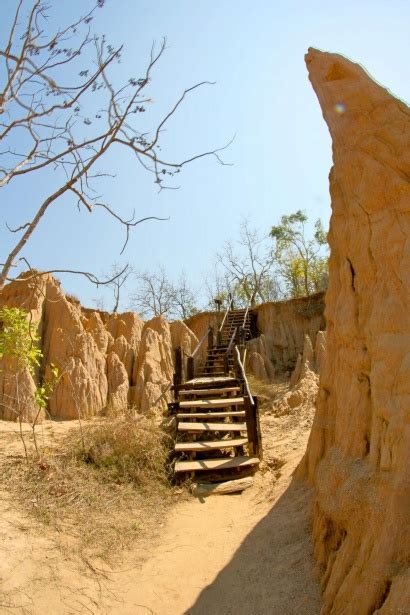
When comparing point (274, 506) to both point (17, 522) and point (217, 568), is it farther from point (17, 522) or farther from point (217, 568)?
point (17, 522)

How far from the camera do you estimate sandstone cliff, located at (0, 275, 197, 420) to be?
1019 centimetres

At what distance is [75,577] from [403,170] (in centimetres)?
455

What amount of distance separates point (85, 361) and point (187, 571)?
→ 717cm

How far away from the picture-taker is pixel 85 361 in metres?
10.9

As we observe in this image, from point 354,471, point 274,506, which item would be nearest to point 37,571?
point 274,506

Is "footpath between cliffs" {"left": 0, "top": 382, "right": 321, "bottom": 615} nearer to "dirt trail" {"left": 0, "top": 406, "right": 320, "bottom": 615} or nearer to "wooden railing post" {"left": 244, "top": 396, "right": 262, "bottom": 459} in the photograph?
"dirt trail" {"left": 0, "top": 406, "right": 320, "bottom": 615}

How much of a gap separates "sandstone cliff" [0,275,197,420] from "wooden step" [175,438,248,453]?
10.7 feet

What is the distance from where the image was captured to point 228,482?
256 inches

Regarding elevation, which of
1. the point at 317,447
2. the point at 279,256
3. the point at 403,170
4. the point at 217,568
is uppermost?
the point at 279,256

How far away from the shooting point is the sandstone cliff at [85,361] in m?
10.2

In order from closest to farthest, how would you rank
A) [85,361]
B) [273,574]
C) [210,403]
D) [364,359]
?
[364,359], [273,574], [210,403], [85,361]

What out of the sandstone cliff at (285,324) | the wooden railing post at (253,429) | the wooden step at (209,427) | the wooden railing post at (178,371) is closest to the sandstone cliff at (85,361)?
the wooden railing post at (178,371)

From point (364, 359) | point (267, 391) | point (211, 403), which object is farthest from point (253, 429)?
point (267, 391)

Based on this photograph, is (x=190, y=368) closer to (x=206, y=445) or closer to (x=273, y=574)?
(x=206, y=445)
